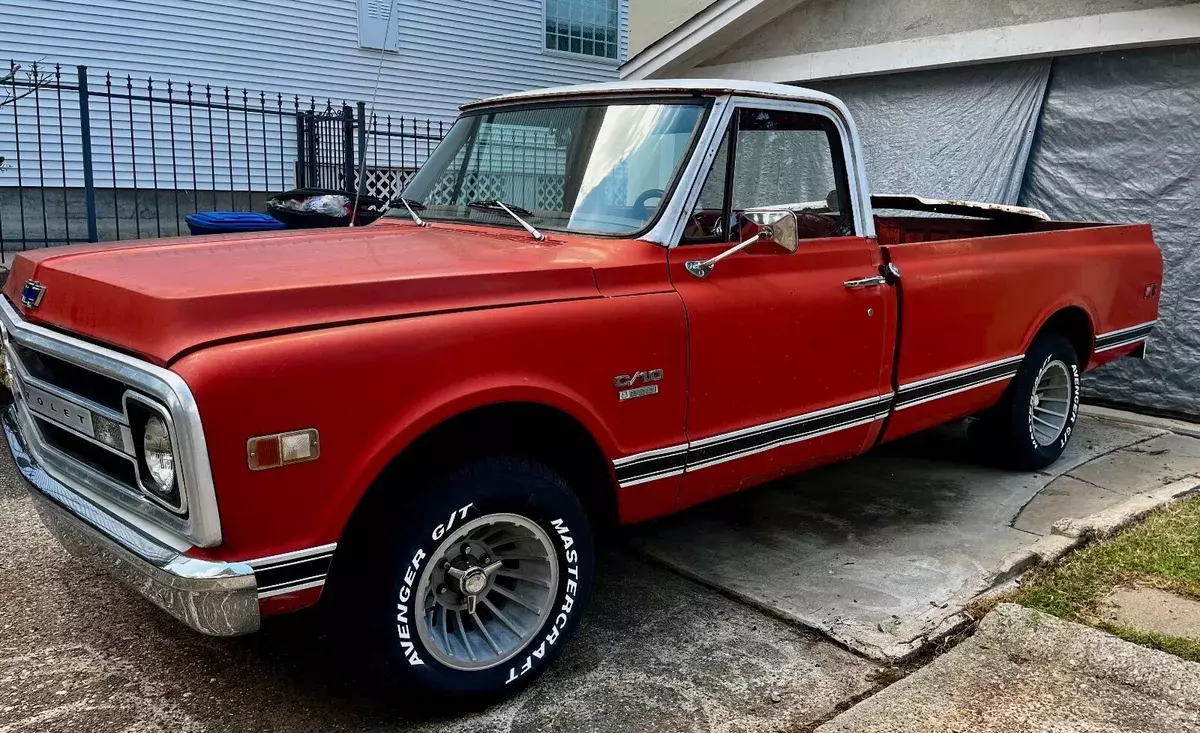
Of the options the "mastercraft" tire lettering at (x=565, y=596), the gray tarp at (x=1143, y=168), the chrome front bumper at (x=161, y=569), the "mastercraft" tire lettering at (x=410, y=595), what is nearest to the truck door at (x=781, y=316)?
the "mastercraft" tire lettering at (x=565, y=596)

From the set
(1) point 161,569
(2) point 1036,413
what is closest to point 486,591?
(1) point 161,569

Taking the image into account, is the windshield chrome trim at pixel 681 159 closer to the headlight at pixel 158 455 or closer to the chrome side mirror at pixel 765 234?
the chrome side mirror at pixel 765 234

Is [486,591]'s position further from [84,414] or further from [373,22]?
[373,22]

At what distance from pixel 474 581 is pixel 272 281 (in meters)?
1.06

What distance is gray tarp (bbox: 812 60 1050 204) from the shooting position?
7254mm

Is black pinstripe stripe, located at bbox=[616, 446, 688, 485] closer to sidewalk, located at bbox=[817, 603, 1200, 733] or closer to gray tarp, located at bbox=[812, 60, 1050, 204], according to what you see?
sidewalk, located at bbox=[817, 603, 1200, 733]

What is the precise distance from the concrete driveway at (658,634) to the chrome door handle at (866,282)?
122cm

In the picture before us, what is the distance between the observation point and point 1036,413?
5.53 metres

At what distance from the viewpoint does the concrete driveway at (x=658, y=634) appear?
2898 millimetres

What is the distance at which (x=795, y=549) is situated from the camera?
4270 millimetres

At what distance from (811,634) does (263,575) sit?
204 centimetres

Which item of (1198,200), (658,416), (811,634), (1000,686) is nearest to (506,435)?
(658,416)

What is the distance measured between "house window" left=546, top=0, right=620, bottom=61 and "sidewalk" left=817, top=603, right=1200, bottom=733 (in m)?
15.1

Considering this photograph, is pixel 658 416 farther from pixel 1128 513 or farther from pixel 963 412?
pixel 1128 513
